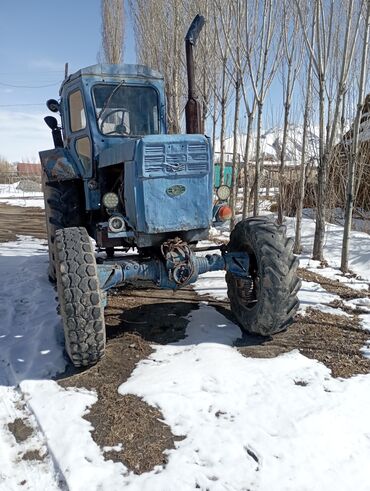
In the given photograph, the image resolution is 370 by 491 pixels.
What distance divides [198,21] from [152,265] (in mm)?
2432

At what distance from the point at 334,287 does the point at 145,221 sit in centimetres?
291

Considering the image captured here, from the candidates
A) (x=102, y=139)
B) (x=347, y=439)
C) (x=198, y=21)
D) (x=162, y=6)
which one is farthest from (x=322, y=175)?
(x=162, y=6)

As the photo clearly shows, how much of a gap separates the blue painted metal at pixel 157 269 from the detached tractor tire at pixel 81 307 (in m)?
0.29

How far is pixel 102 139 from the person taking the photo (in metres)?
4.21

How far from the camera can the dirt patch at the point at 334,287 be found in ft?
15.9

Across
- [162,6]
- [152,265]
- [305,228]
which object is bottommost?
[305,228]

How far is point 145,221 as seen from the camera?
3463mm

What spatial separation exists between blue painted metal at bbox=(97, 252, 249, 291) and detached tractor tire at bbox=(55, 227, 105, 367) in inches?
11.4

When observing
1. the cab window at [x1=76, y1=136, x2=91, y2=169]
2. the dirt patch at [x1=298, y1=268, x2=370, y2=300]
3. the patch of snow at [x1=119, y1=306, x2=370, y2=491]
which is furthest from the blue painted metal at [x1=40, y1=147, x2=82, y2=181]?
the dirt patch at [x1=298, y1=268, x2=370, y2=300]

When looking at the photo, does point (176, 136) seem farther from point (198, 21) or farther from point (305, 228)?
point (305, 228)

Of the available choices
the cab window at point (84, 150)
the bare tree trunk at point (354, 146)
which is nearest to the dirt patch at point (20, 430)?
the cab window at point (84, 150)

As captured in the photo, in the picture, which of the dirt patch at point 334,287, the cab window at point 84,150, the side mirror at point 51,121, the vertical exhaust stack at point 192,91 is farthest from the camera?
the side mirror at point 51,121

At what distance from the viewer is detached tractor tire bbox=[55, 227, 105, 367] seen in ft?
9.62

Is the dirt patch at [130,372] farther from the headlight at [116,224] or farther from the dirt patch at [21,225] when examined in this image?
the dirt patch at [21,225]
